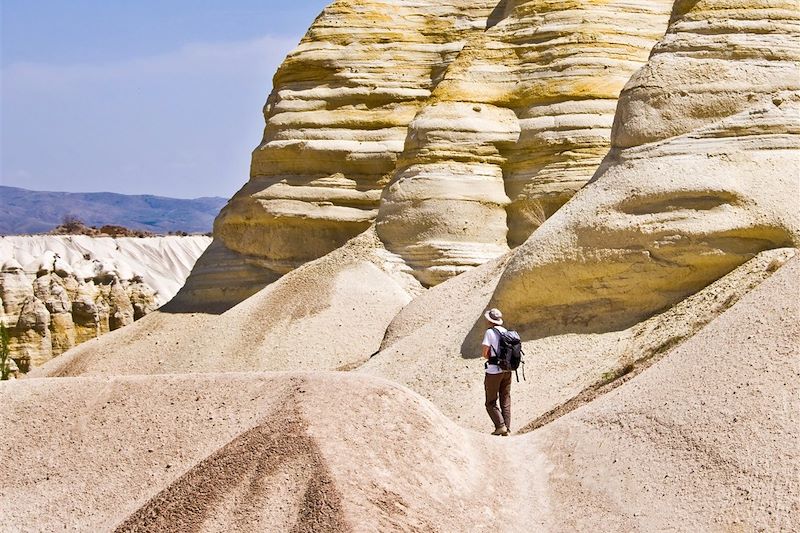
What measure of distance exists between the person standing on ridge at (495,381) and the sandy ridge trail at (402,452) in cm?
88

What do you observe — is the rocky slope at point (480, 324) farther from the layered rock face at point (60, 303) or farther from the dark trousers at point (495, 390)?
the layered rock face at point (60, 303)

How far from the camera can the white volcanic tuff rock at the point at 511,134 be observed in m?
29.5

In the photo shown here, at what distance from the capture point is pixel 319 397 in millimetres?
13141

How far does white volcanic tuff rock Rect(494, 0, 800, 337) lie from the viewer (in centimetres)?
1834

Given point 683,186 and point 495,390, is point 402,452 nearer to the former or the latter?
point 495,390

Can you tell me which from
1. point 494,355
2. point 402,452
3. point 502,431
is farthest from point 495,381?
point 402,452

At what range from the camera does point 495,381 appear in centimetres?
1559

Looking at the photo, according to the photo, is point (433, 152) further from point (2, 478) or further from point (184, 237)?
point (184, 237)

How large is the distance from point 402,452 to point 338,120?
2180cm

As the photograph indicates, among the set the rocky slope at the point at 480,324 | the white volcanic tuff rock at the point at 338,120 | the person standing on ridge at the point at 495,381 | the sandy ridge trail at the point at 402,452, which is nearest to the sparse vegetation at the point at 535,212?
the rocky slope at the point at 480,324

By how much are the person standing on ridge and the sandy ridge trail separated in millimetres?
877

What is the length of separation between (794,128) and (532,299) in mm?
4215

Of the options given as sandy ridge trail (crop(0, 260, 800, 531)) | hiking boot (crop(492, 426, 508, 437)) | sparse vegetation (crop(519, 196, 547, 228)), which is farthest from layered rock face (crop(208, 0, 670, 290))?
sandy ridge trail (crop(0, 260, 800, 531))

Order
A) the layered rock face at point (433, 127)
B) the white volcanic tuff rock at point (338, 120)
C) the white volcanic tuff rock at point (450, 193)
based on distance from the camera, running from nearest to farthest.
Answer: the white volcanic tuff rock at point (450, 193)
the layered rock face at point (433, 127)
the white volcanic tuff rock at point (338, 120)
